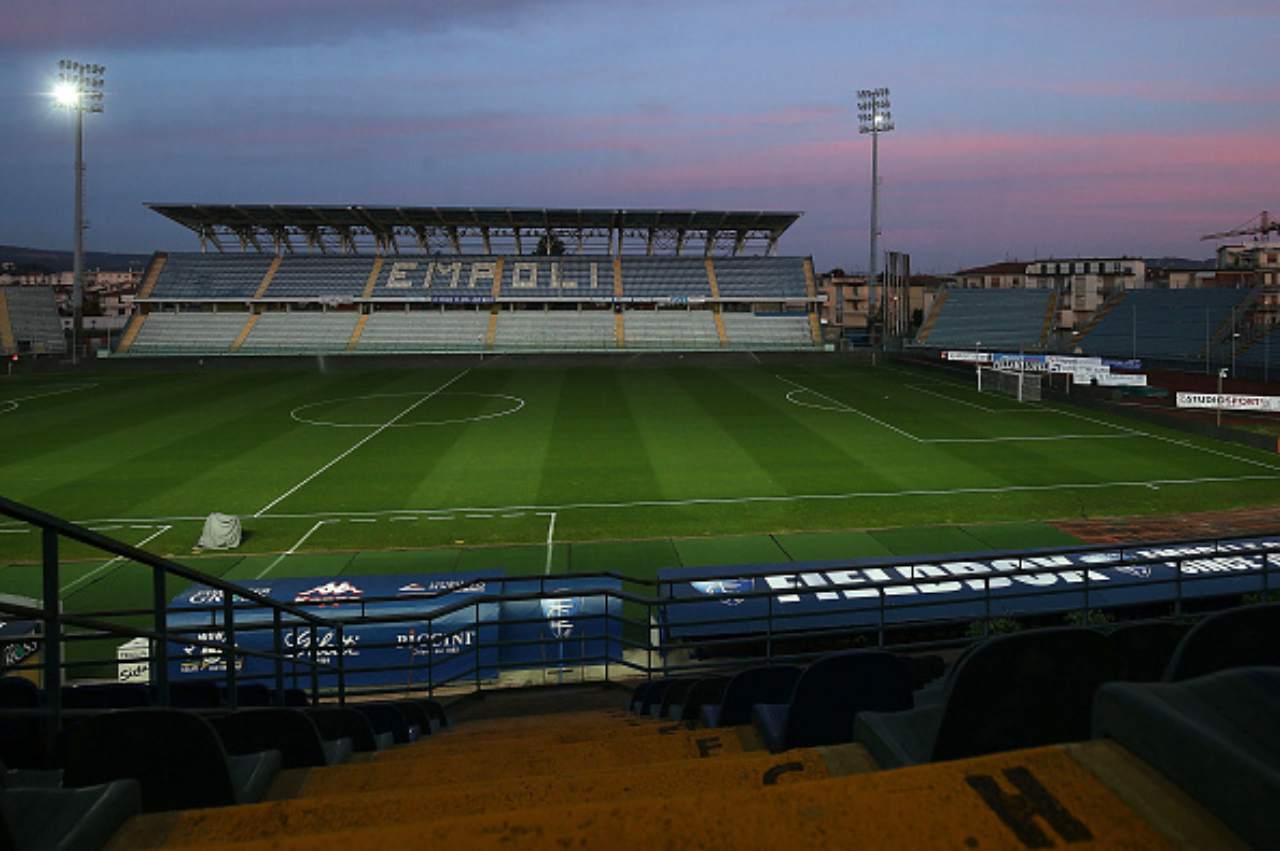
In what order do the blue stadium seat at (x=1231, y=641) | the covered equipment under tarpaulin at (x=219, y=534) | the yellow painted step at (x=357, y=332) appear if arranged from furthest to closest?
the yellow painted step at (x=357, y=332) < the covered equipment under tarpaulin at (x=219, y=534) < the blue stadium seat at (x=1231, y=641)

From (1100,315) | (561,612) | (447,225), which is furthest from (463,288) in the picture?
(561,612)

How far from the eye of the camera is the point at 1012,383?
41875 mm

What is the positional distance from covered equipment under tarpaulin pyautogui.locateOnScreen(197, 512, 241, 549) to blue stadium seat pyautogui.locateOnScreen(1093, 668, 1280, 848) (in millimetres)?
18531

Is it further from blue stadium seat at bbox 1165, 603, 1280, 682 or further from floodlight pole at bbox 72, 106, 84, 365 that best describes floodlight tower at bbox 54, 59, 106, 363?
blue stadium seat at bbox 1165, 603, 1280, 682

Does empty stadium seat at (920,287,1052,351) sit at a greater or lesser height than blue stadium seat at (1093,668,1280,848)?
greater

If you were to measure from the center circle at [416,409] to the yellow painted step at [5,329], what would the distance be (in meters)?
39.6

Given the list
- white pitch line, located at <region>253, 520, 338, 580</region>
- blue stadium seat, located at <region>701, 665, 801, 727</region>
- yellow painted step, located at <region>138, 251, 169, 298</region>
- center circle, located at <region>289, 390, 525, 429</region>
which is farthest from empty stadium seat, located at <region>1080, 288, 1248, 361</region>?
yellow painted step, located at <region>138, 251, 169, 298</region>

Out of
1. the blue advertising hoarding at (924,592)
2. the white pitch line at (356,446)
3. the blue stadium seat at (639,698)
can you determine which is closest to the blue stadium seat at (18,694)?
the blue stadium seat at (639,698)

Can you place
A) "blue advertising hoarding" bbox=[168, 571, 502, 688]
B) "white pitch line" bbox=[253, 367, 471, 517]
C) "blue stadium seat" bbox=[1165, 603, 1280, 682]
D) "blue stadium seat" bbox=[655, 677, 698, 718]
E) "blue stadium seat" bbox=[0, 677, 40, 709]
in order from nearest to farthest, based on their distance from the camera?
"blue stadium seat" bbox=[1165, 603, 1280, 682], "blue stadium seat" bbox=[0, 677, 40, 709], "blue stadium seat" bbox=[655, 677, 698, 718], "blue advertising hoarding" bbox=[168, 571, 502, 688], "white pitch line" bbox=[253, 367, 471, 517]

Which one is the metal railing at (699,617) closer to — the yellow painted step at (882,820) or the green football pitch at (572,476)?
the green football pitch at (572,476)

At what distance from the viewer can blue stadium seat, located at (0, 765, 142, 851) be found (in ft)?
6.20

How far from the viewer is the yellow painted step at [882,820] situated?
153cm

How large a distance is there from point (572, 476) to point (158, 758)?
70.4 feet

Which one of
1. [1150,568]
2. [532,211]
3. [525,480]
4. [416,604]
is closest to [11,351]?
[532,211]
